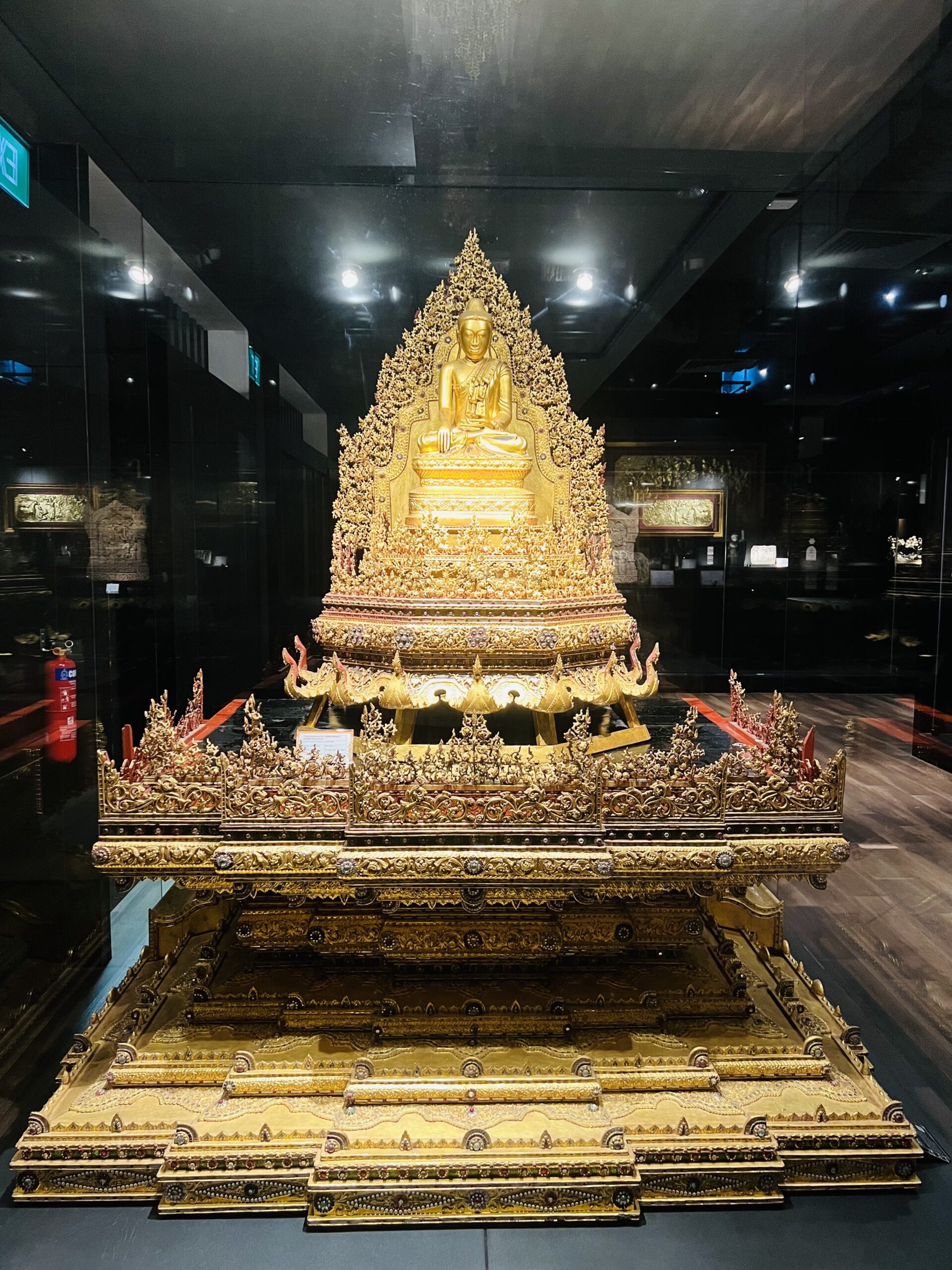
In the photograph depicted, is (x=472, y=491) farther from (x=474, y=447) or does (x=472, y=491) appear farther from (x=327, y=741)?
(x=327, y=741)

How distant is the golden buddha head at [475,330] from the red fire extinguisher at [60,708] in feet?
7.89

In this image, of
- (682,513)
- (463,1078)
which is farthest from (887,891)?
(463,1078)

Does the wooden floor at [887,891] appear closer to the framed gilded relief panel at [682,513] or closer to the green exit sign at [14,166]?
the framed gilded relief panel at [682,513]

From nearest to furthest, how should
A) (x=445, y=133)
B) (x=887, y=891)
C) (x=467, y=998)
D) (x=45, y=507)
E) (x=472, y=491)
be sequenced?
(x=467, y=998) < (x=45, y=507) < (x=445, y=133) < (x=887, y=891) < (x=472, y=491)

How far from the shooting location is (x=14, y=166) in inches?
105

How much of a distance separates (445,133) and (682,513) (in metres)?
2.14

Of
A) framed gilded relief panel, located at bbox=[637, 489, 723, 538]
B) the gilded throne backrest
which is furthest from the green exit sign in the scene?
framed gilded relief panel, located at bbox=[637, 489, 723, 538]

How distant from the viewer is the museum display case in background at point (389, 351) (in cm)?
295

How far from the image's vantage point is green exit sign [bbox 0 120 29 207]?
259 centimetres

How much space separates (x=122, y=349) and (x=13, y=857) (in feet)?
7.21

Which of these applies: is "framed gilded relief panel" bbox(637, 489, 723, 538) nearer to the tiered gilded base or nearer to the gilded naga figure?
the gilded naga figure

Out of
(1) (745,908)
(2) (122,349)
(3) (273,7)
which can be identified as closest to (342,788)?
(1) (745,908)

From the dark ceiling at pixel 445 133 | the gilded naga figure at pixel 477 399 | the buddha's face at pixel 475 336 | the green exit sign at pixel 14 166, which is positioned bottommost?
the gilded naga figure at pixel 477 399

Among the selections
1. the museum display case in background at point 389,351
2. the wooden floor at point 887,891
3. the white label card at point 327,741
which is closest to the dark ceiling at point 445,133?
the museum display case in background at point 389,351
